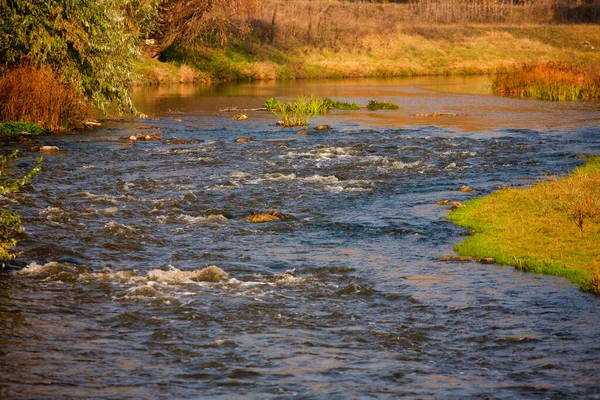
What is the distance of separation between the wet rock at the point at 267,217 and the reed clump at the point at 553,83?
33.8m

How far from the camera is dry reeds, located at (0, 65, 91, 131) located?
3112cm

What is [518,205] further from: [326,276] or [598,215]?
[326,276]

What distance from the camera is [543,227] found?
1709cm

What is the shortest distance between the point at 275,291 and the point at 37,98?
2120 centimetres

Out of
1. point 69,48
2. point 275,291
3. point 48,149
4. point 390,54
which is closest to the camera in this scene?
point 275,291

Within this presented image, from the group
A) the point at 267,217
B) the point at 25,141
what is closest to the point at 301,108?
the point at 25,141

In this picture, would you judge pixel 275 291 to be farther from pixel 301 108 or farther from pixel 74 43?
pixel 301 108

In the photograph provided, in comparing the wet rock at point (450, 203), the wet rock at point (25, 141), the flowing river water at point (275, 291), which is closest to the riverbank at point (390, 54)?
the wet rock at point (25, 141)

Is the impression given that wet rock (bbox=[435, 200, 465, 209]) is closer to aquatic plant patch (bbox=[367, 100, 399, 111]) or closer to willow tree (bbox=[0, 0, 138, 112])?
willow tree (bbox=[0, 0, 138, 112])

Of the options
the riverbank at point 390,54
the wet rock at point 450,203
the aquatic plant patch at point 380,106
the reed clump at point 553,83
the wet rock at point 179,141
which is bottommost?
the wet rock at point 450,203

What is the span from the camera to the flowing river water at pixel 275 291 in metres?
10.3

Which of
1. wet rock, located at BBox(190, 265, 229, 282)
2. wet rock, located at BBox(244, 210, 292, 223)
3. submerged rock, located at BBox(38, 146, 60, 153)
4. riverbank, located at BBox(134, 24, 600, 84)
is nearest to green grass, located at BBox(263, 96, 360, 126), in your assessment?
submerged rock, located at BBox(38, 146, 60, 153)

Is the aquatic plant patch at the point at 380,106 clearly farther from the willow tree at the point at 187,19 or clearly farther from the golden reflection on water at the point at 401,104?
the willow tree at the point at 187,19

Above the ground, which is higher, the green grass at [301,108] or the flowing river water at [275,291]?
the green grass at [301,108]
